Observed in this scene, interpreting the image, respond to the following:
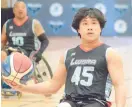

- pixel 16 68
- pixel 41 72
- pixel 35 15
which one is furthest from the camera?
pixel 35 15

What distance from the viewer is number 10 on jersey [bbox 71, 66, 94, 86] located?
2652 millimetres

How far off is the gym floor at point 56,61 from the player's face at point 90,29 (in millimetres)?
2271

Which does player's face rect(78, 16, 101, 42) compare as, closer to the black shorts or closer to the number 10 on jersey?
the number 10 on jersey

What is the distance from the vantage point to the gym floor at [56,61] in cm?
506

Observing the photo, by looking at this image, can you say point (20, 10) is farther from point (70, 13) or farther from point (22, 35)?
point (70, 13)

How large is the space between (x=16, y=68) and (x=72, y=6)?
24.5 feet

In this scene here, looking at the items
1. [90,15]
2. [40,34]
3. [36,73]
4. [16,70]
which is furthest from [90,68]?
[36,73]

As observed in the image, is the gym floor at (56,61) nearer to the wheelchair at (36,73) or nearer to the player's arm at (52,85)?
the wheelchair at (36,73)

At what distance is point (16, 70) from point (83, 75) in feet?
1.49

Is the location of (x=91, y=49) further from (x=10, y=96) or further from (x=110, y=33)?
(x=110, y=33)

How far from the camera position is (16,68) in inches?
113

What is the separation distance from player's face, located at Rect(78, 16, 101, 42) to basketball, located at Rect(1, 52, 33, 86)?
439 millimetres

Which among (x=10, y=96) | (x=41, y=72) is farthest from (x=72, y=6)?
(x=10, y=96)

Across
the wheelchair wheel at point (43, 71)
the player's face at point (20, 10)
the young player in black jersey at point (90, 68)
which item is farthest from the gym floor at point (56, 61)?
the young player in black jersey at point (90, 68)
